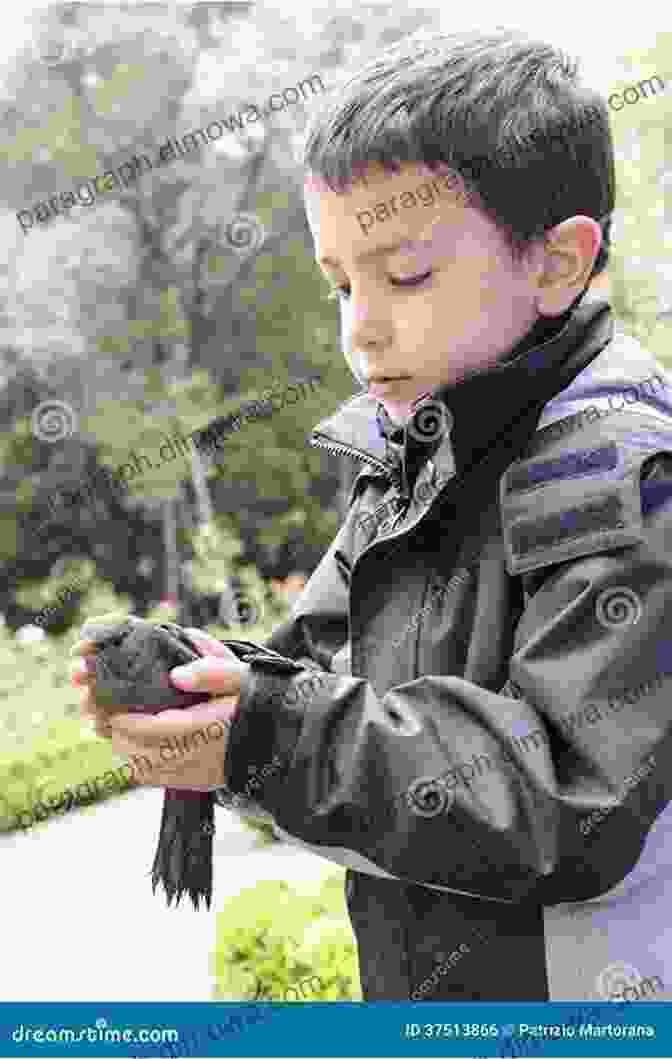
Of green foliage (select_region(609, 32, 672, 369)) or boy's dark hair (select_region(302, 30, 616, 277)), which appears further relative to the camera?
green foliage (select_region(609, 32, 672, 369))

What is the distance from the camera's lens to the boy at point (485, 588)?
3.02ft

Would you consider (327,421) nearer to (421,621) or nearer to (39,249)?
(421,621)

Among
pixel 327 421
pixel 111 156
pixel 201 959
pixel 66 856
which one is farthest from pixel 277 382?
pixel 327 421

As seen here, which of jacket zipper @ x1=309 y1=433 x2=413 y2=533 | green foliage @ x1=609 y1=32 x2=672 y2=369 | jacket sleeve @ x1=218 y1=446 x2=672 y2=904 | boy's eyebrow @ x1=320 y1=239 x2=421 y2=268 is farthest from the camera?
green foliage @ x1=609 y1=32 x2=672 y2=369

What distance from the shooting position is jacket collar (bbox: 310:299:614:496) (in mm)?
1043

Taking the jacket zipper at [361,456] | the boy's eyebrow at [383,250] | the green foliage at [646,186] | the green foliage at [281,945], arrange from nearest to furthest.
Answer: the boy's eyebrow at [383,250] → the jacket zipper at [361,456] → the green foliage at [281,945] → the green foliage at [646,186]

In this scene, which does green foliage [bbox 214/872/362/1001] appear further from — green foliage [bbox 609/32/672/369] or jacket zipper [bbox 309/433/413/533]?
green foliage [bbox 609/32/672/369]

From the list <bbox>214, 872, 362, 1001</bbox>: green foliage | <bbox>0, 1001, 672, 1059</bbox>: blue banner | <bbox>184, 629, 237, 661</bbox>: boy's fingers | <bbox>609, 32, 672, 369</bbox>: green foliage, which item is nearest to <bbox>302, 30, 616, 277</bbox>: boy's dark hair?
<bbox>184, 629, 237, 661</bbox>: boy's fingers

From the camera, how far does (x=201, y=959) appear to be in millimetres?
4801

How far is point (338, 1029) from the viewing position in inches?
57.9

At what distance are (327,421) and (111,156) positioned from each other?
12744 millimetres

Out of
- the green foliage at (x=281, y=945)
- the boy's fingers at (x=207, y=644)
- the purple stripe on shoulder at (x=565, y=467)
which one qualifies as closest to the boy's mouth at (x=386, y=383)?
the purple stripe on shoulder at (x=565, y=467)

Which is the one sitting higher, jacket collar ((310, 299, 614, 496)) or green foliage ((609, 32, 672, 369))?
green foliage ((609, 32, 672, 369))

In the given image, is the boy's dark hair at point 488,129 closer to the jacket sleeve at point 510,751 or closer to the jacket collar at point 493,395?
the jacket collar at point 493,395
